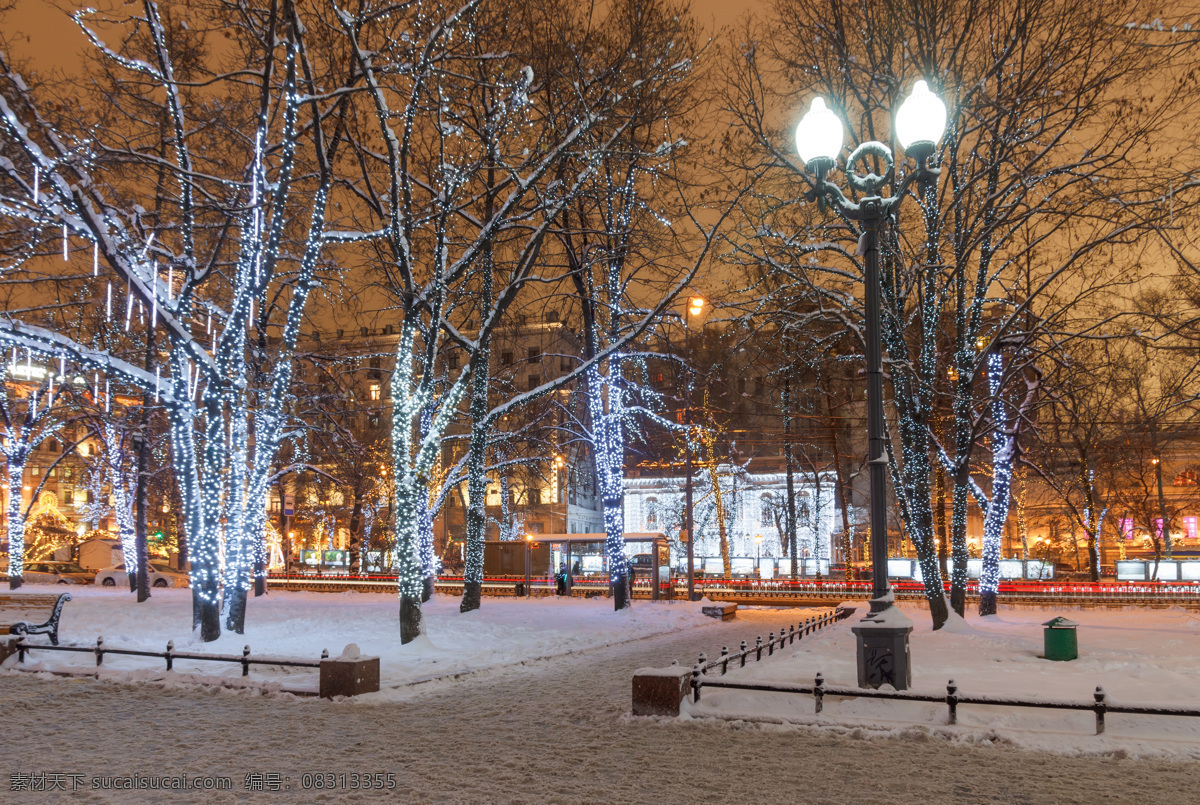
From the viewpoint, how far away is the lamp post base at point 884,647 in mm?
9750

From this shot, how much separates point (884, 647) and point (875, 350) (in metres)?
3.47

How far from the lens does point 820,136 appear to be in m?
9.63

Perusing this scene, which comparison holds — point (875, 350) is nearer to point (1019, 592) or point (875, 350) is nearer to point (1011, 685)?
point (1011, 685)

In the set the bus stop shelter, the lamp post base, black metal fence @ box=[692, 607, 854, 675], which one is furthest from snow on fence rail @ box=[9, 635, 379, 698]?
the bus stop shelter

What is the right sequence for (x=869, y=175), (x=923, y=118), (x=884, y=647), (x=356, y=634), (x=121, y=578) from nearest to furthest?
(x=923, y=118)
(x=884, y=647)
(x=869, y=175)
(x=356, y=634)
(x=121, y=578)

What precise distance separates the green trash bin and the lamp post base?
6106 millimetres

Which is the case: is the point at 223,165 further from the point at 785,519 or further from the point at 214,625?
the point at 785,519

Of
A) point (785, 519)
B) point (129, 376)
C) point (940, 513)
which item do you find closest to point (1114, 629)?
point (940, 513)

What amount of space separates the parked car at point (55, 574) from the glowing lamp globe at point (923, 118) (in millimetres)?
45157

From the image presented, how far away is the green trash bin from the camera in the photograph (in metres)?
14.3

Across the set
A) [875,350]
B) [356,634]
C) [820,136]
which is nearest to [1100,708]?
[875,350]

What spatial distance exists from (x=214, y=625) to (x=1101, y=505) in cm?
4956

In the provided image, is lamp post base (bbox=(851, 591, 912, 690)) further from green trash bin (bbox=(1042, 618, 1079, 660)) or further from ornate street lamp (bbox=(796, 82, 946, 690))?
green trash bin (bbox=(1042, 618, 1079, 660))

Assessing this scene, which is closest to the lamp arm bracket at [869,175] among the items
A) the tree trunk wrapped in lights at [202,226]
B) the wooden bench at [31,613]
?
the tree trunk wrapped in lights at [202,226]
